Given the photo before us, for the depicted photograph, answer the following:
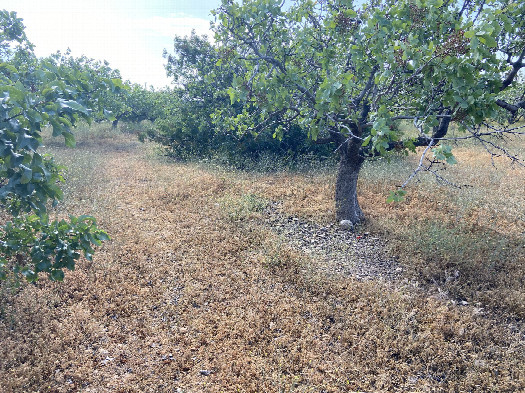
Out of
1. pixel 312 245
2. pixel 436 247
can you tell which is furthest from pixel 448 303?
pixel 312 245

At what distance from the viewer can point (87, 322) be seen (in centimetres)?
405

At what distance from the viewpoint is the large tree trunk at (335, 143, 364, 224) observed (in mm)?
6957

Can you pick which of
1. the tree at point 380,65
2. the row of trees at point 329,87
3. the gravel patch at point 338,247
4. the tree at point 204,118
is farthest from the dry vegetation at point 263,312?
the tree at point 204,118

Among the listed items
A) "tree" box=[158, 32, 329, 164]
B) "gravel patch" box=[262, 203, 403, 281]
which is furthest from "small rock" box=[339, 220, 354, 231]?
"tree" box=[158, 32, 329, 164]

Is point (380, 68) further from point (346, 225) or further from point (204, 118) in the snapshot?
point (204, 118)

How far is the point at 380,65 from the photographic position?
5047 millimetres

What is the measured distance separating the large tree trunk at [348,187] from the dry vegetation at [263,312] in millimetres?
327

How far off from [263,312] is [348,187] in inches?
145

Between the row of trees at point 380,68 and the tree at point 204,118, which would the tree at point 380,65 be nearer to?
the row of trees at point 380,68

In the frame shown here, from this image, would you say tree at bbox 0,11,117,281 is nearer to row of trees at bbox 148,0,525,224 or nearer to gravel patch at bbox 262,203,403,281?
row of trees at bbox 148,0,525,224

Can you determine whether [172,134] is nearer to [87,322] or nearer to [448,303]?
[87,322]

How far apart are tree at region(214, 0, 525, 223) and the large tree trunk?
21mm

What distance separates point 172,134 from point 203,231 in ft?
28.0

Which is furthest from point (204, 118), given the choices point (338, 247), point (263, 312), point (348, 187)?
point (263, 312)
